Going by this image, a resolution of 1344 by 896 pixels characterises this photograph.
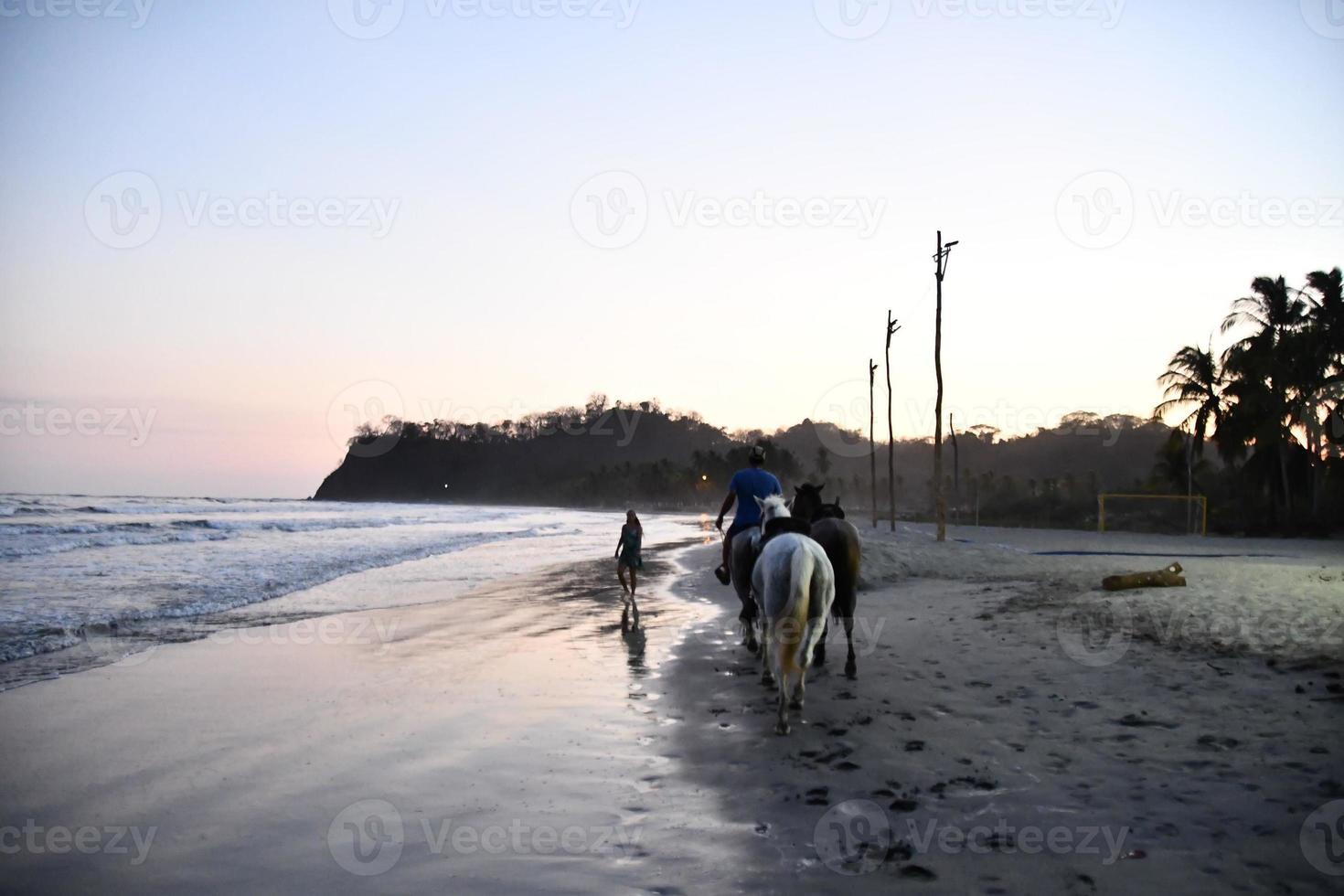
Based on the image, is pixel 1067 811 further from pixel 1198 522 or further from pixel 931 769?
pixel 1198 522

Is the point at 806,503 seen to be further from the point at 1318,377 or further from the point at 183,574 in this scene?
the point at 1318,377

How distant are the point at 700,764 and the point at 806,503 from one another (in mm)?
3746

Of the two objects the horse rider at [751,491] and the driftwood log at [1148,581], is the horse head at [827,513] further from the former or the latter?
the driftwood log at [1148,581]

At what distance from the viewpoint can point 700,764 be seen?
5.66 meters

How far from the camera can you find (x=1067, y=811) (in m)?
4.45

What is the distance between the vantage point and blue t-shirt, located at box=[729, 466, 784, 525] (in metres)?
8.64

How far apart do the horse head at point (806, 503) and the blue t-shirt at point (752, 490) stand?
21 cm

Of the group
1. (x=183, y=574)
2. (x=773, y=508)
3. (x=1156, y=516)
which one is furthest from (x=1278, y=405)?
(x=183, y=574)

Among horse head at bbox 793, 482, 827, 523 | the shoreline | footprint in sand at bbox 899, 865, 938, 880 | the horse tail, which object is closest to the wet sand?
the shoreline

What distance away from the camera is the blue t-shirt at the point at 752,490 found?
8641 millimetres

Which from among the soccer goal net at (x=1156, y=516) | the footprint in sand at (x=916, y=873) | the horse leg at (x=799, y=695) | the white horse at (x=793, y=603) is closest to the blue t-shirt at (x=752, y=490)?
the white horse at (x=793, y=603)

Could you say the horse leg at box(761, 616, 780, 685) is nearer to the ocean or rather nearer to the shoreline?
the shoreline

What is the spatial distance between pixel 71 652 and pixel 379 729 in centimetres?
651

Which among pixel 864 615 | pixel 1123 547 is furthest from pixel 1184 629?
pixel 1123 547
